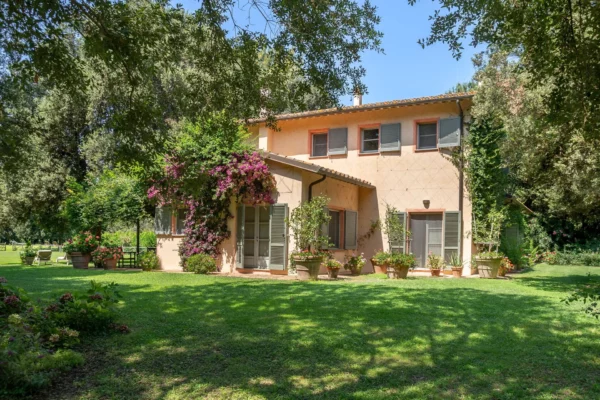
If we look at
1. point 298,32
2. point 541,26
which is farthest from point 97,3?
point 541,26

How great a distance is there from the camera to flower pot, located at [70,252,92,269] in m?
16.4

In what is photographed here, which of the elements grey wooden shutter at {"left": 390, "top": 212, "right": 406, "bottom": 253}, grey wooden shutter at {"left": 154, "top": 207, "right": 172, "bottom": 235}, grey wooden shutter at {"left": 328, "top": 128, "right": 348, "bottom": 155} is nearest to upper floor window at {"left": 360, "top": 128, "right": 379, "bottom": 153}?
grey wooden shutter at {"left": 328, "top": 128, "right": 348, "bottom": 155}

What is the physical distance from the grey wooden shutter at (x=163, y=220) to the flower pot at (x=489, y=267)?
1005 centimetres

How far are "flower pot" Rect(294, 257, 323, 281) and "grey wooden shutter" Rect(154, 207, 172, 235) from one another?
17.9 feet

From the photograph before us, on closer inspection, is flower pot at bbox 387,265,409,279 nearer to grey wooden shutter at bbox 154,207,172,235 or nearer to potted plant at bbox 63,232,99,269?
grey wooden shutter at bbox 154,207,172,235

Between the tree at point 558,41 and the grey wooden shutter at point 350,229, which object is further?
the grey wooden shutter at point 350,229

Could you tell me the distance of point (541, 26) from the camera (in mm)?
5484

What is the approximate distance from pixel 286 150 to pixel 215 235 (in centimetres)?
485

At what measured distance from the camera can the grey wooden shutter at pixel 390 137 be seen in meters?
16.5

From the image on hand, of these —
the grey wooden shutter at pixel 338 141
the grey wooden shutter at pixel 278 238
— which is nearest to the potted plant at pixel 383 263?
the grey wooden shutter at pixel 278 238

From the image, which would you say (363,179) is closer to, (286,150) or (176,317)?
(286,150)

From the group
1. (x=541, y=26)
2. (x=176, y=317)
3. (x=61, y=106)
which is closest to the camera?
(x=541, y=26)

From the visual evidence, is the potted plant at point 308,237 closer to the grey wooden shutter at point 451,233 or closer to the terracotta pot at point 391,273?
the terracotta pot at point 391,273

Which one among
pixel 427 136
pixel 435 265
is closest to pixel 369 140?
pixel 427 136
